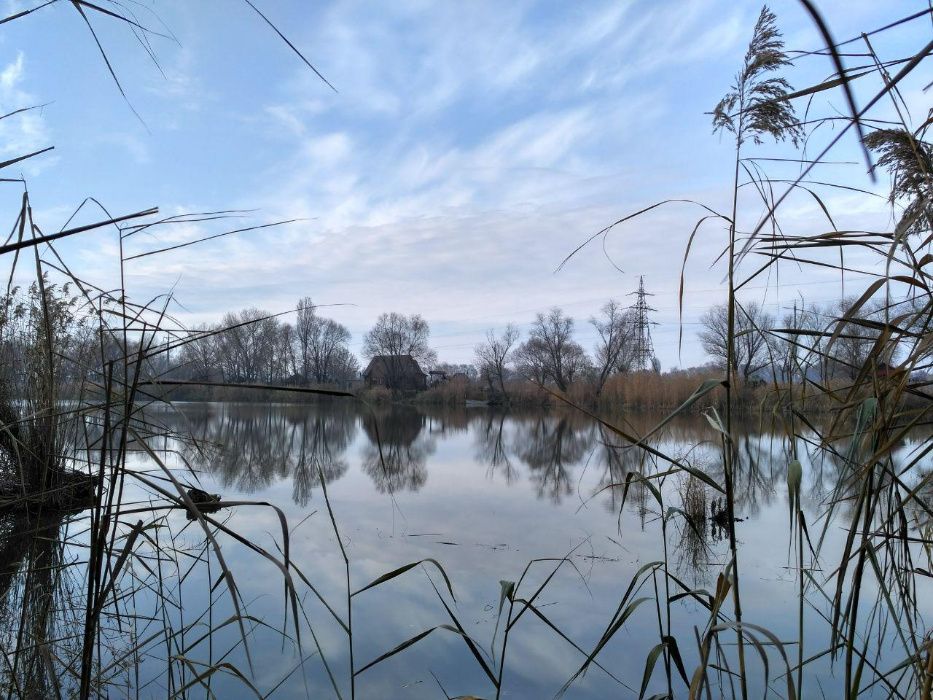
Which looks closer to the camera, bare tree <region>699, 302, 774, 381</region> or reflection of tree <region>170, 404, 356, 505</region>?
bare tree <region>699, 302, 774, 381</region>

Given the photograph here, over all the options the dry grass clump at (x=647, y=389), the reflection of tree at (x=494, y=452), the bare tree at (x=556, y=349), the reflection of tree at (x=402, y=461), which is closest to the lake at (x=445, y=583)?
the reflection of tree at (x=402, y=461)

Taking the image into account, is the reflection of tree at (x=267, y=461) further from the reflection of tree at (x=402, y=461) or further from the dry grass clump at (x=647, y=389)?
the dry grass clump at (x=647, y=389)

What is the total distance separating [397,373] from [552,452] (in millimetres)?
35050

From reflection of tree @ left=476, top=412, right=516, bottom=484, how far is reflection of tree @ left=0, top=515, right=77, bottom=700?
19.5 ft

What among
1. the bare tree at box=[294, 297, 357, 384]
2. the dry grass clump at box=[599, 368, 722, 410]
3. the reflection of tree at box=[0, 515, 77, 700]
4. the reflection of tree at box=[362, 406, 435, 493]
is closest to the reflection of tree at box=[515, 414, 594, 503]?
the reflection of tree at box=[362, 406, 435, 493]

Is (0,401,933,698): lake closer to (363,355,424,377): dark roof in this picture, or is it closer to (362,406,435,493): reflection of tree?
(362,406,435,493): reflection of tree

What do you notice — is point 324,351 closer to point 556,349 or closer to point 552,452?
point 556,349

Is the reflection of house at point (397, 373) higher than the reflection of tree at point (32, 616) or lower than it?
higher

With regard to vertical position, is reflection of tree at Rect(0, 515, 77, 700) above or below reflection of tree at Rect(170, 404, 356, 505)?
above

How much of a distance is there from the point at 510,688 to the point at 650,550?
2424mm

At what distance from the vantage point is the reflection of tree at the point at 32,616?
1.86 m

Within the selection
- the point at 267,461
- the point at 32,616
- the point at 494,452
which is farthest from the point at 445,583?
the point at 494,452

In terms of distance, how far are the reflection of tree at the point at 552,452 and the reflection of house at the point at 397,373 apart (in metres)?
25.9

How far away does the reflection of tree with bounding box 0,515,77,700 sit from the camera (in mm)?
1864
